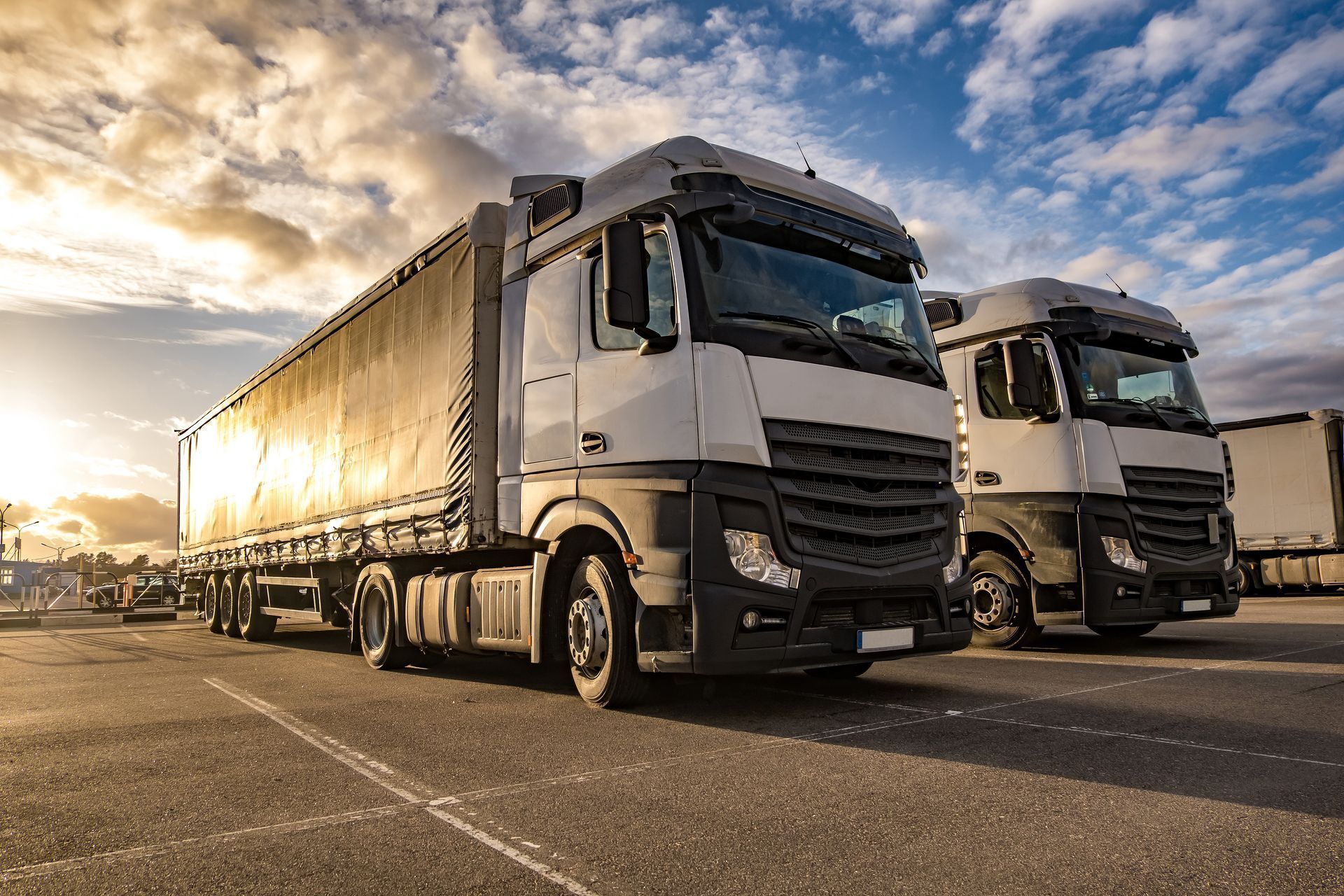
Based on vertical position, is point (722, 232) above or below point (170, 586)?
above

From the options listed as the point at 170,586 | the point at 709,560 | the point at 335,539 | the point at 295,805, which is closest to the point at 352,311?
the point at 335,539

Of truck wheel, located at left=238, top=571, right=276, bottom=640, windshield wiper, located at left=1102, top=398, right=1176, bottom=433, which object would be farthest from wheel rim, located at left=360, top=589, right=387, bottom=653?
windshield wiper, located at left=1102, top=398, right=1176, bottom=433

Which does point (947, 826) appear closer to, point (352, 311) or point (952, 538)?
point (952, 538)

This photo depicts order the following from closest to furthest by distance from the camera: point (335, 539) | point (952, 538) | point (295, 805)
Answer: point (295, 805) → point (952, 538) → point (335, 539)

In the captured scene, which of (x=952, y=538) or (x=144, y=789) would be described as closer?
(x=144, y=789)

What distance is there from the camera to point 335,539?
34.1 feet

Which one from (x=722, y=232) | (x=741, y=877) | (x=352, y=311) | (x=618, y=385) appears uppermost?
(x=352, y=311)

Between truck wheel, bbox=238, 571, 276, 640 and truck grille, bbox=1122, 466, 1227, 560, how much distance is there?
11.4 metres

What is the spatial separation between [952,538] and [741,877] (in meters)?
3.90

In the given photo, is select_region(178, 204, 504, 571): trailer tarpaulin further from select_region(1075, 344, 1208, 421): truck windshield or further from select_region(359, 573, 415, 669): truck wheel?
select_region(1075, 344, 1208, 421): truck windshield

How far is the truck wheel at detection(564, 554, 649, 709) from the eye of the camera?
5938 millimetres

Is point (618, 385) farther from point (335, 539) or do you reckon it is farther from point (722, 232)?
point (335, 539)

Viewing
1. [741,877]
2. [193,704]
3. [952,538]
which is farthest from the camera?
[193,704]

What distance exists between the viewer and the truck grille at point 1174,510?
29.2 ft
